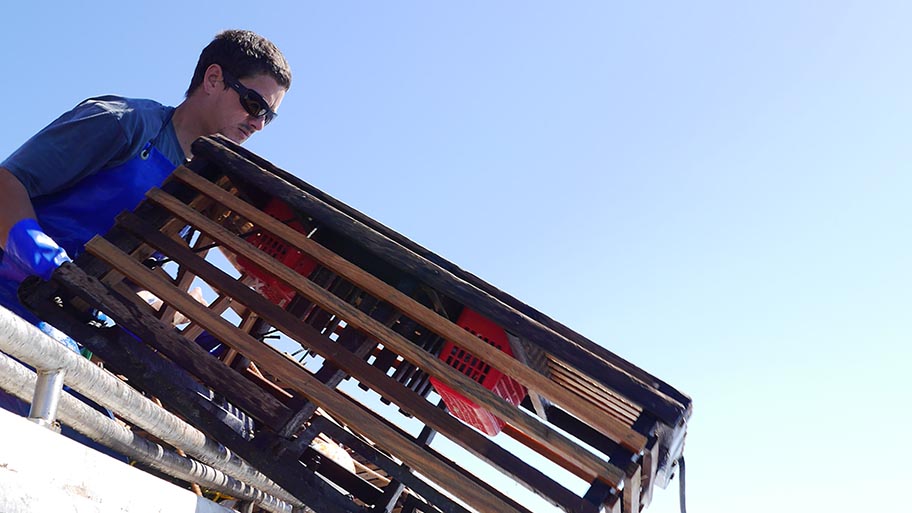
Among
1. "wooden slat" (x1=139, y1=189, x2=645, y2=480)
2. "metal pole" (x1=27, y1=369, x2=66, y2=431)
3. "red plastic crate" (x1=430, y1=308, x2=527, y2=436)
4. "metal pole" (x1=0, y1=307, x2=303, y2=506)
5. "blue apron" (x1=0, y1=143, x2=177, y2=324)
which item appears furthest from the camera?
"blue apron" (x1=0, y1=143, x2=177, y2=324)

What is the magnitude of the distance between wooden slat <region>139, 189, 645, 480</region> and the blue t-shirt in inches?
14.6

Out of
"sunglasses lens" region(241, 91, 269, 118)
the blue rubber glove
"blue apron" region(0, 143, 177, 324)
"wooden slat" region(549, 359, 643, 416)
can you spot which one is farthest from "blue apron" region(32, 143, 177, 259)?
"wooden slat" region(549, 359, 643, 416)

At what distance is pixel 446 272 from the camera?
2.76m

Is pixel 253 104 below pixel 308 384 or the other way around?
the other way around

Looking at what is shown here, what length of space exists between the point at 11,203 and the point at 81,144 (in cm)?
39

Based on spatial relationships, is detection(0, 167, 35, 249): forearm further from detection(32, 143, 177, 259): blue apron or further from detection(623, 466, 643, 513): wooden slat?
detection(623, 466, 643, 513): wooden slat

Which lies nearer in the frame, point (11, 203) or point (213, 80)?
point (11, 203)

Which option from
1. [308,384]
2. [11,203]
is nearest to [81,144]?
[11,203]

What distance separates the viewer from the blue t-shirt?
3.08 metres

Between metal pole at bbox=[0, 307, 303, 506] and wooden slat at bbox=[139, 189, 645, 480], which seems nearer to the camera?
metal pole at bbox=[0, 307, 303, 506]

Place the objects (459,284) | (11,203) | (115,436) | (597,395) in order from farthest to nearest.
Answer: (597,395), (11,203), (459,284), (115,436)

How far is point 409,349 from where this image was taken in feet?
8.65

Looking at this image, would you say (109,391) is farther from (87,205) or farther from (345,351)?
(87,205)

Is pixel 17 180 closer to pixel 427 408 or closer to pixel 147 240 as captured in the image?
pixel 147 240
